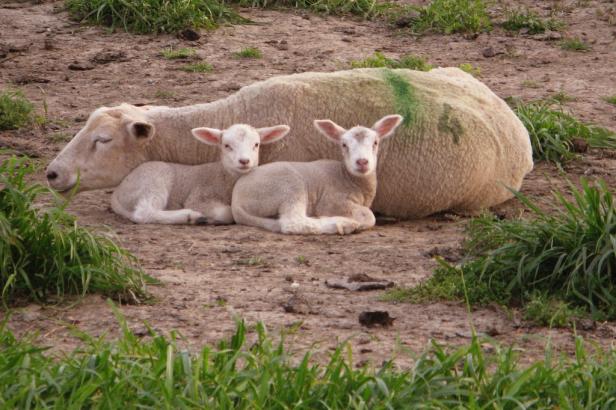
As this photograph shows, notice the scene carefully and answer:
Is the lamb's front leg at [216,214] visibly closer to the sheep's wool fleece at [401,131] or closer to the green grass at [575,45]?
the sheep's wool fleece at [401,131]

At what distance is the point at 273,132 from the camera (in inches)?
339

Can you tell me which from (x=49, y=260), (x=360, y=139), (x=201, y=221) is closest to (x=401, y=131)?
(x=360, y=139)

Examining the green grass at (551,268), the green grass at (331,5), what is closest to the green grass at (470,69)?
the green grass at (331,5)

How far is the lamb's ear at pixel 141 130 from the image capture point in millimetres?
8844

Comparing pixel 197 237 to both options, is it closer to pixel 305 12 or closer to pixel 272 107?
pixel 272 107

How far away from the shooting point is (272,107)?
8938 millimetres

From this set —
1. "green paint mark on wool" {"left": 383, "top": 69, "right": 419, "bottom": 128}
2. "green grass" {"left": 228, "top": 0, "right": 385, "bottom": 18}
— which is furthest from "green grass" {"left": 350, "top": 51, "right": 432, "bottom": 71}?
"green paint mark on wool" {"left": 383, "top": 69, "right": 419, "bottom": 128}

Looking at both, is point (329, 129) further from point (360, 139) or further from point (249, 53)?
point (249, 53)

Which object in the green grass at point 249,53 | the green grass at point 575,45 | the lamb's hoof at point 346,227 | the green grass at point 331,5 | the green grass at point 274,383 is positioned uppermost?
the green grass at point 274,383

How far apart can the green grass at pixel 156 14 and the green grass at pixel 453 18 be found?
200 centimetres

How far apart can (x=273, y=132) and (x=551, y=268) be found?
2.63 metres

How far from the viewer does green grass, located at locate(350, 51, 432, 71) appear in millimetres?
11625

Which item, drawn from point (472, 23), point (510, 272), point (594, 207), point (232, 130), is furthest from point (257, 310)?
point (472, 23)

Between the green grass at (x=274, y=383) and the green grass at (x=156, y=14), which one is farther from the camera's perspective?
the green grass at (x=156, y=14)
